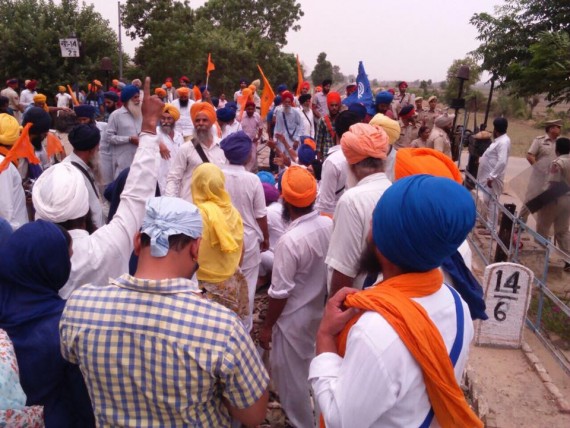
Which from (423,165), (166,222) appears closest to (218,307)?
(166,222)

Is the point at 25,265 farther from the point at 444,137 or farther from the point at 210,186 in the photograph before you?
the point at 444,137

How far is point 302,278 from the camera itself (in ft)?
10.6

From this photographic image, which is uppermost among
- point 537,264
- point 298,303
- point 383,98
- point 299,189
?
point 383,98

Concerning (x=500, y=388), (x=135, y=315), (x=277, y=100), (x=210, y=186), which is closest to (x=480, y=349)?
(x=500, y=388)

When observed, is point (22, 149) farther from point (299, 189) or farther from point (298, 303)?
point (298, 303)

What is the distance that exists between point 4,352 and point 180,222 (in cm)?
72

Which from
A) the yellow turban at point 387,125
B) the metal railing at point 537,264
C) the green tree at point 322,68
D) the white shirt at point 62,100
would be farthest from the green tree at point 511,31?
the green tree at point 322,68

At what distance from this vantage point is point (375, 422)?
1448 mm

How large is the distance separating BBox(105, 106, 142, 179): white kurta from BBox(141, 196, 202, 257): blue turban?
461 centimetres

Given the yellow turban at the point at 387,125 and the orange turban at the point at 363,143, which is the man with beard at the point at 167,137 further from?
the orange turban at the point at 363,143

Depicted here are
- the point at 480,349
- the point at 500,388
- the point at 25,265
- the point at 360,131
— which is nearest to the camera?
the point at 25,265

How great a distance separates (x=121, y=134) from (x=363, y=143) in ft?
13.1

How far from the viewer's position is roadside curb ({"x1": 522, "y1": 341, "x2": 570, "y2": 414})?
3805 millimetres

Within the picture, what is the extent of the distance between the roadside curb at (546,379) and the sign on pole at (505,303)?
0.11 m
